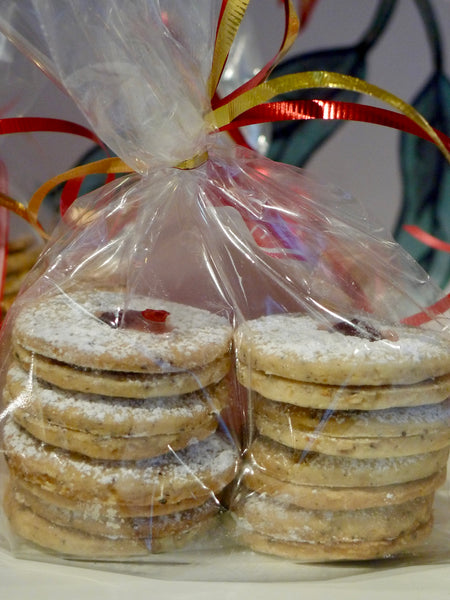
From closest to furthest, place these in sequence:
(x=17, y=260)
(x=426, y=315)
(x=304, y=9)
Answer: (x=426, y=315), (x=304, y=9), (x=17, y=260)

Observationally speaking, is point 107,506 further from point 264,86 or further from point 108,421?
point 264,86

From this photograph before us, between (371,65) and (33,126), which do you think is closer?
(33,126)

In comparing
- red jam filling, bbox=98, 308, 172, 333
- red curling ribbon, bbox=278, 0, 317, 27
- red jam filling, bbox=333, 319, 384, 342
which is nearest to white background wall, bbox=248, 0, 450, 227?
red curling ribbon, bbox=278, 0, 317, 27

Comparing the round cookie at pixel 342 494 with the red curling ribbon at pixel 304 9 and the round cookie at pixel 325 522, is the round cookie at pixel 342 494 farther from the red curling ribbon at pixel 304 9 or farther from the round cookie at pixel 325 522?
the red curling ribbon at pixel 304 9

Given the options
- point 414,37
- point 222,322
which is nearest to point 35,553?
point 222,322

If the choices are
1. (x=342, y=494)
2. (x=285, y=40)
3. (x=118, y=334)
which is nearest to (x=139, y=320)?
(x=118, y=334)

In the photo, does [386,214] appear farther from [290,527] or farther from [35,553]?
[35,553]
